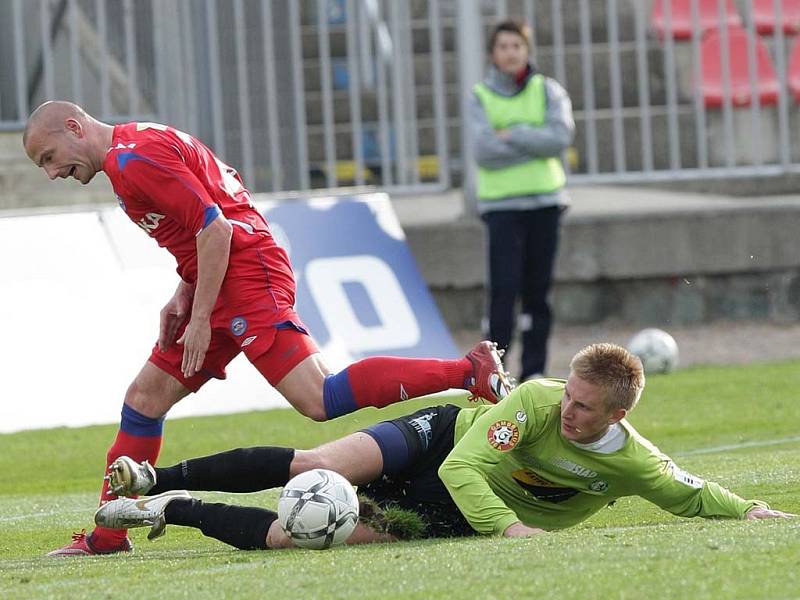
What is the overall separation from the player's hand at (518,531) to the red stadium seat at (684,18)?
870 cm

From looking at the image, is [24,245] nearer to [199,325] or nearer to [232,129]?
[232,129]

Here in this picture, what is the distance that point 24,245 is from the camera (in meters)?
10.2

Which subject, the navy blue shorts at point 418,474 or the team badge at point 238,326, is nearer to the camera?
the navy blue shorts at point 418,474

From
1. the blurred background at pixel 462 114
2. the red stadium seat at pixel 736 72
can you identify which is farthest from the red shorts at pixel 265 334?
the red stadium seat at pixel 736 72

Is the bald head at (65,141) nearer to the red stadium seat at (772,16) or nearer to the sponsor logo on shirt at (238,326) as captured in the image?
the sponsor logo on shirt at (238,326)

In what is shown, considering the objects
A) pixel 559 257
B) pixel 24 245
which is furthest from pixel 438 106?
pixel 24 245

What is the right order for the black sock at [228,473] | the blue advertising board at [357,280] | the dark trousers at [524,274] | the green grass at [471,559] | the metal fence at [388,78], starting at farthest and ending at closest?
the metal fence at [388,78] → the blue advertising board at [357,280] → the dark trousers at [524,274] → the black sock at [228,473] → the green grass at [471,559]

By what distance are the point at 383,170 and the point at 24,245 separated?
3548 millimetres

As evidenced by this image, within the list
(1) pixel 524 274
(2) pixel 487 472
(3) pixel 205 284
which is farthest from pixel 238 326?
(1) pixel 524 274

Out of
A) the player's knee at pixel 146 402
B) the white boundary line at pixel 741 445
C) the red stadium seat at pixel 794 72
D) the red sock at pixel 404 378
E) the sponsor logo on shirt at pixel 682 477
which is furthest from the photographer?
the red stadium seat at pixel 794 72

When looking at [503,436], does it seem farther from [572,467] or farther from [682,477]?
[682,477]

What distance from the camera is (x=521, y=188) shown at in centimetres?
1057

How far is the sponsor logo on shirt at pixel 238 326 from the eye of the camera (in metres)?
5.85

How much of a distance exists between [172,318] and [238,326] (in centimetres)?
33
